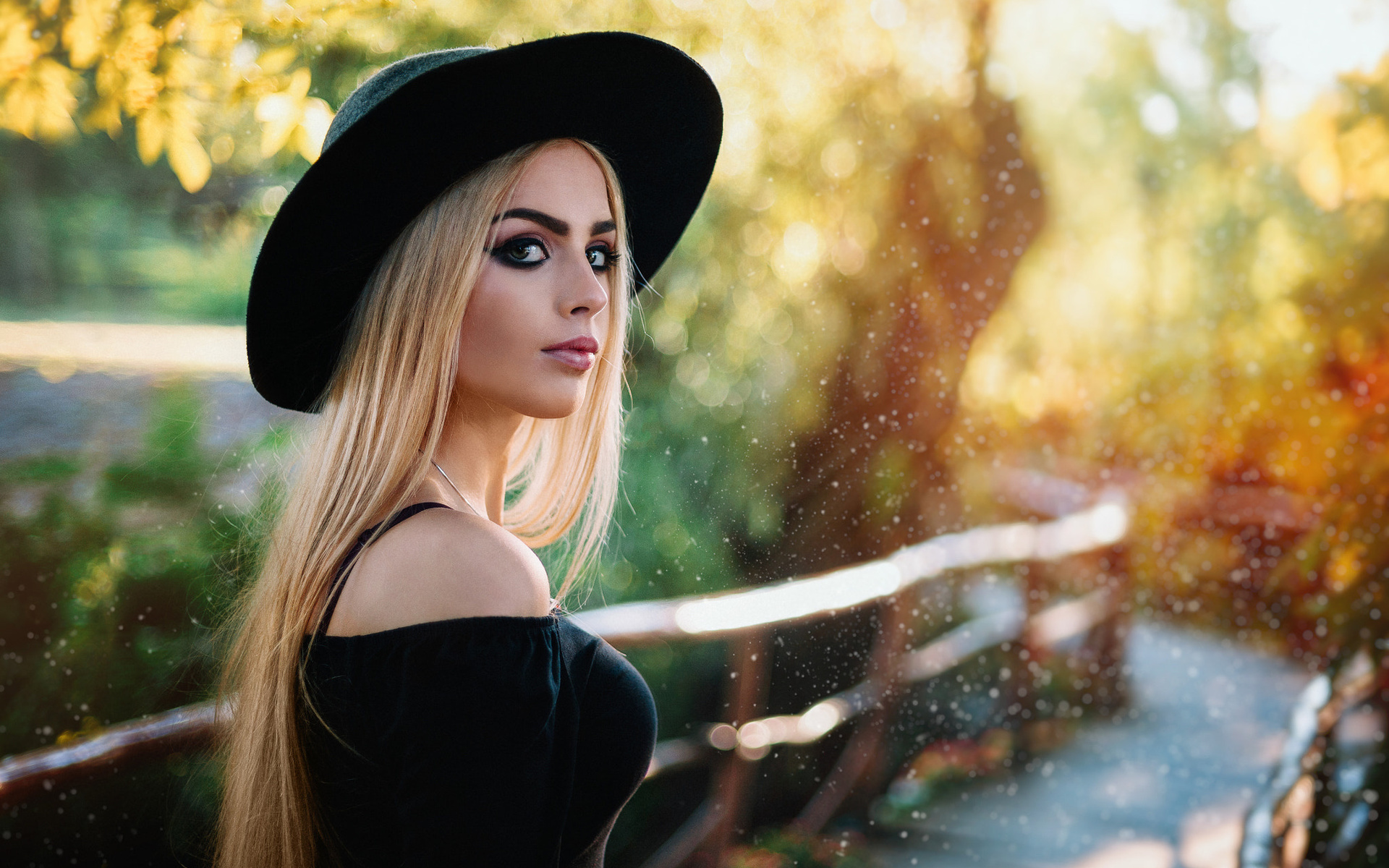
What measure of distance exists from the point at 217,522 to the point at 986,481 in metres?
1.57

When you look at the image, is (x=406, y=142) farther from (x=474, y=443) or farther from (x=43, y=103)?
(x=43, y=103)

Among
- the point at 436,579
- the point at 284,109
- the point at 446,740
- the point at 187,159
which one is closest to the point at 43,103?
the point at 187,159

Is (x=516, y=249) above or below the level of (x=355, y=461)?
above

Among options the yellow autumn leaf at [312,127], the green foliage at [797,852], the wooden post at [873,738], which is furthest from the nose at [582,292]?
the green foliage at [797,852]

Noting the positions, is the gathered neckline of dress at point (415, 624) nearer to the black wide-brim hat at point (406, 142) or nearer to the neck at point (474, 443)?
the neck at point (474, 443)

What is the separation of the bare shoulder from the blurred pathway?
157 cm

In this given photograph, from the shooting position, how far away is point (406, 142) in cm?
77

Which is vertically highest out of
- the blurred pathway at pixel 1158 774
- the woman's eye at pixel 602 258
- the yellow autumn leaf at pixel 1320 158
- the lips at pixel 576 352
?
the yellow autumn leaf at pixel 1320 158

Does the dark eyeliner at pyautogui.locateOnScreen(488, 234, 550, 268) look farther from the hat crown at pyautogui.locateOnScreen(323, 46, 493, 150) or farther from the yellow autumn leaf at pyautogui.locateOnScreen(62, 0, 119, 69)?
the yellow autumn leaf at pyautogui.locateOnScreen(62, 0, 119, 69)

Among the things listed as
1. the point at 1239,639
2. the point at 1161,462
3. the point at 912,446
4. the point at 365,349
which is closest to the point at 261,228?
the point at 365,349

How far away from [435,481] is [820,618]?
108cm

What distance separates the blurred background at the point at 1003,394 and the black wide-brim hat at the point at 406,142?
0.48 metres

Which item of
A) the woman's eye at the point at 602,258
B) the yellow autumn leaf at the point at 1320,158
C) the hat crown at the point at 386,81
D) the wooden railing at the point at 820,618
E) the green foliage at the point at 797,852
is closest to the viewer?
the hat crown at the point at 386,81

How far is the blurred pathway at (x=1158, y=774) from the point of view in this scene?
1965 mm
